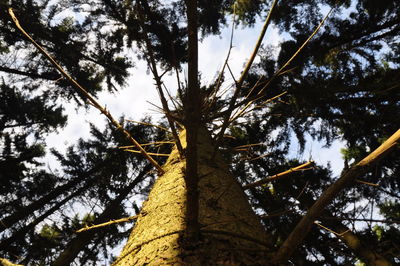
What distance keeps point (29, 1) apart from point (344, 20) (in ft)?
21.6

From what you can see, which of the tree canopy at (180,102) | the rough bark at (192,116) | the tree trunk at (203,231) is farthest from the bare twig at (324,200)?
the tree canopy at (180,102)

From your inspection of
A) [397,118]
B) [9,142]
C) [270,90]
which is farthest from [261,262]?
[9,142]

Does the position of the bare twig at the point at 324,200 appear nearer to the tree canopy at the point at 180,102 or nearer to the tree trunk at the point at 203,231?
the tree trunk at the point at 203,231

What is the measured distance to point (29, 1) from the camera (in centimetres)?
605

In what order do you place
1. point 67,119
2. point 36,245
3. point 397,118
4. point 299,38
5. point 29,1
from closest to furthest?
point 397,118 < point 299,38 < point 36,245 < point 29,1 < point 67,119

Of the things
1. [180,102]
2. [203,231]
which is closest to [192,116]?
[203,231]

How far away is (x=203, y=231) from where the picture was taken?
40.8 inches

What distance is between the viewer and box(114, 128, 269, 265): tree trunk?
996 mm

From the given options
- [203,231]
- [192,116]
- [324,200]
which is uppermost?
[192,116]

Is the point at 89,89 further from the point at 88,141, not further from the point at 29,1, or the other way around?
the point at 29,1

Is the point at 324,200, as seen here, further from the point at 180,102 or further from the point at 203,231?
the point at 180,102

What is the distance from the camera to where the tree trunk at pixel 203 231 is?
3.27 feet

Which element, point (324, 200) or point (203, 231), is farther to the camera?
point (203, 231)

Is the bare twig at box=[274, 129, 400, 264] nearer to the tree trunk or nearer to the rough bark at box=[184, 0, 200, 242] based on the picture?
the tree trunk
